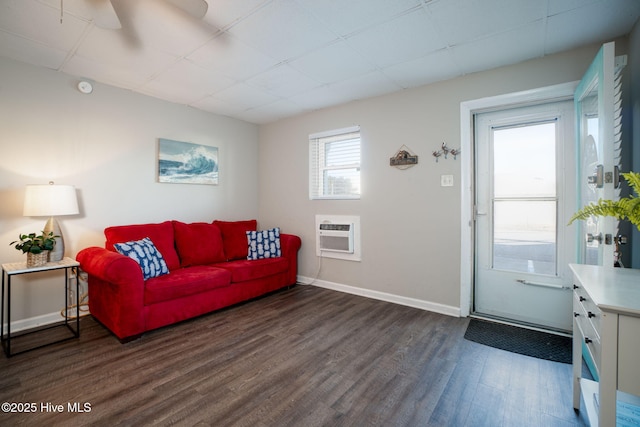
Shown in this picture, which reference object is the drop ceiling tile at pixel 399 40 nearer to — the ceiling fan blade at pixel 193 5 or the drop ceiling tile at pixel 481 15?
the drop ceiling tile at pixel 481 15

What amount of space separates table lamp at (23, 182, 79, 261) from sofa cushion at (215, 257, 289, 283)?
4.70 ft

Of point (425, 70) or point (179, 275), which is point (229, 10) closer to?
point (425, 70)

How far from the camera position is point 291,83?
3.09 m

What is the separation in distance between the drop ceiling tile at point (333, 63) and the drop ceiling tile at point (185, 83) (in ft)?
2.88

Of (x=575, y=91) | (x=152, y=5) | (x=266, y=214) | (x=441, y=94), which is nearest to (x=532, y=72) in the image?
(x=575, y=91)

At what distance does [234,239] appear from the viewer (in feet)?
12.5

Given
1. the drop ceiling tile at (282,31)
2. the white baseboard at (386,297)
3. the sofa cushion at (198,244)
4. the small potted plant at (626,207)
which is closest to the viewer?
the small potted plant at (626,207)

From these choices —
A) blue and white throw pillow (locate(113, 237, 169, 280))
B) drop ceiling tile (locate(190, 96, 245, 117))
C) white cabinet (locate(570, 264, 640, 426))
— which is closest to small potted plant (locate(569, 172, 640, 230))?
white cabinet (locate(570, 264, 640, 426))

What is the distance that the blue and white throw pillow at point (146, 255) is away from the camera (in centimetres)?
267

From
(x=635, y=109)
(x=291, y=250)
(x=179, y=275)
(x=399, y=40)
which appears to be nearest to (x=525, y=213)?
(x=635, y=109)

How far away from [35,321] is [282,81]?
3.33m

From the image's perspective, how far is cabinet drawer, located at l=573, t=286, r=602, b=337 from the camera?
1.11 m

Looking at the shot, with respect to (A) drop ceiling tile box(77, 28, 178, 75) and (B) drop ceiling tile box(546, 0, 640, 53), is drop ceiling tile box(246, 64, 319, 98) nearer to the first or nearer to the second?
(A) drop ceiling tile box(77, 28, 178, 75)

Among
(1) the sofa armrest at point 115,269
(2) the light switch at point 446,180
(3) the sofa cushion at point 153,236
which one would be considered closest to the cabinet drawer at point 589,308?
(2) the light switch at point 446,180
